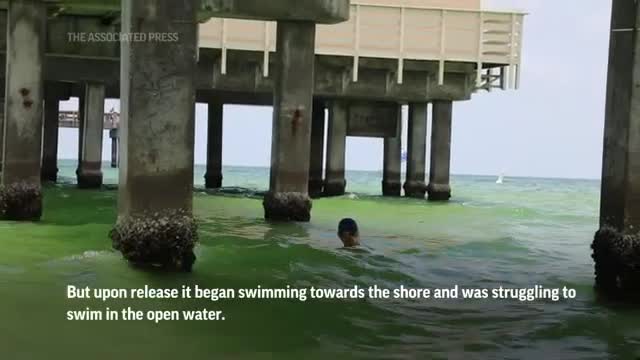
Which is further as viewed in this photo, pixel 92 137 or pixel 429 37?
pixel 92 137

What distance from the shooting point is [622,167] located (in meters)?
10.0

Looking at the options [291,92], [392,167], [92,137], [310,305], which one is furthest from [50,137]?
[310,305]

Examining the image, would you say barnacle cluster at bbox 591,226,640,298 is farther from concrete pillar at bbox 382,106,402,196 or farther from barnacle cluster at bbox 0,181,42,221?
concrete pillar at bbox 382,106,402,196

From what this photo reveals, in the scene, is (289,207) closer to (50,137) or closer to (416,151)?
(416,151)

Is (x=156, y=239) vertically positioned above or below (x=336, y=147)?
below

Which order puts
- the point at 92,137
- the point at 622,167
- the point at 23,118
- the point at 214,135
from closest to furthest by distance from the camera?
1. the point at 622,167
2. the point at 23,118
3. the point at 92,137
4. the point at 214,135

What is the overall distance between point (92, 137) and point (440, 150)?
11.8m

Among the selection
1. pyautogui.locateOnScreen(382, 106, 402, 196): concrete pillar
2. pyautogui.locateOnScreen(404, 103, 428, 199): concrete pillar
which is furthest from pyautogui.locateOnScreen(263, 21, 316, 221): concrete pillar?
pyautogui.locateOnScreen(382, 106, 402, 196): concrete pillar

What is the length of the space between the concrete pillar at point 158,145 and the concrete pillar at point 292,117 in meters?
8.17

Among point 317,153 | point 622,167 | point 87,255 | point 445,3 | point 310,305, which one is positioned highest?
point 445,3

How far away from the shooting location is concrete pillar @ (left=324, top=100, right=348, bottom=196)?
31938mm

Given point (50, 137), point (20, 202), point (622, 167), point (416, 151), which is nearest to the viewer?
point (622, 167)

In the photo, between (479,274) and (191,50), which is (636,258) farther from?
(191,50)

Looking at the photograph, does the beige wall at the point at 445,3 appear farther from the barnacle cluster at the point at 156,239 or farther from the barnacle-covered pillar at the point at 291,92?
the barnacle cluster at the point at 156,239
